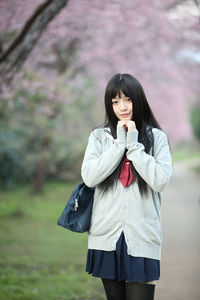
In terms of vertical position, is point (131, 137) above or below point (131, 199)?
above

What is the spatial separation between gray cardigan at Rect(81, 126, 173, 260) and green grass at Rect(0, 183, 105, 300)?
7.64ft

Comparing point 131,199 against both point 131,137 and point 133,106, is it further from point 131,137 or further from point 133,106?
point 133,106

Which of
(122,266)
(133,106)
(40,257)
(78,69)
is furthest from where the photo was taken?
(78,69)

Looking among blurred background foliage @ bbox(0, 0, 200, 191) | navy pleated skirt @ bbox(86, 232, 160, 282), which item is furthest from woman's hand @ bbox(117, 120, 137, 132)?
blurred background foliage @ bbox(0, 0, 200, 191)

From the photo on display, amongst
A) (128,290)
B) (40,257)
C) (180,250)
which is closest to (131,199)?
(128,290)

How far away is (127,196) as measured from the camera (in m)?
2.06

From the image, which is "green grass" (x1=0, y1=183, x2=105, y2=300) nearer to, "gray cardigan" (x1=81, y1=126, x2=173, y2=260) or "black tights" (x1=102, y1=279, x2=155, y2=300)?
"black tights" (x1=102, y1=279, x2=155, y2=300)

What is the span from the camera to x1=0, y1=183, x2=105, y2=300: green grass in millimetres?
4334

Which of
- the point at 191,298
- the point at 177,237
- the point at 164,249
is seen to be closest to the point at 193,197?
the point at 177,237

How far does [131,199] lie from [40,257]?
14.5 feet

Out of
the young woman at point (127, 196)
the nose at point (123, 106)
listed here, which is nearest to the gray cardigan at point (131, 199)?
the young woman at point (127, 196)

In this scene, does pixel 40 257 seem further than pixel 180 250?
Yes

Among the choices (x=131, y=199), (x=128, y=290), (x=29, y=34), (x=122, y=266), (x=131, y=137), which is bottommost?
(x=128, y=290)

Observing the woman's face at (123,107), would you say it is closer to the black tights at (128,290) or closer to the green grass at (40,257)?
the black tights at (128,290)
